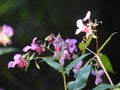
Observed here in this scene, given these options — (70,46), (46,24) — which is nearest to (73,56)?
(70,46)

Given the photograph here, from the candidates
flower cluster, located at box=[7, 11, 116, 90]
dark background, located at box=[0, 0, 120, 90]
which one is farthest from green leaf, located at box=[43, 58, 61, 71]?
dark background, located at box=[0, 0, 120, 90]

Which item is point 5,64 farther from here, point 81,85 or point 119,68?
point 81,85

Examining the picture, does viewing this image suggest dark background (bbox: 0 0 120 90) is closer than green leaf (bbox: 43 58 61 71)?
No

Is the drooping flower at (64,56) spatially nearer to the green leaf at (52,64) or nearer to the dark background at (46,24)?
the green leaf at (52,64)

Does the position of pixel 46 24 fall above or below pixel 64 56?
above

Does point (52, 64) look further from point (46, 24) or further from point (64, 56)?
point (46, 24)

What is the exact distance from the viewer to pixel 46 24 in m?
4.52

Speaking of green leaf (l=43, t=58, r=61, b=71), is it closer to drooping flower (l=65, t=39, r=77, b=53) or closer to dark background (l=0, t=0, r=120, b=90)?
drooping flower (l=65, t=39, r=77, b=53)

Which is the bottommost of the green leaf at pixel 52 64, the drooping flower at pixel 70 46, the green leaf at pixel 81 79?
the green leaf at pixel 81 79

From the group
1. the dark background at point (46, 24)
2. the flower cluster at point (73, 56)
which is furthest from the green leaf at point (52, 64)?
the dark background at point (46, 24)

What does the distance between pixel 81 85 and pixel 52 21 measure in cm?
333

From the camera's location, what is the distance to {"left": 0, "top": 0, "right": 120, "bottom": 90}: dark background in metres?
4.51

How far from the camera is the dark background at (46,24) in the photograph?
4.51 m

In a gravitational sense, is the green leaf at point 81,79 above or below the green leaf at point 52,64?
below
